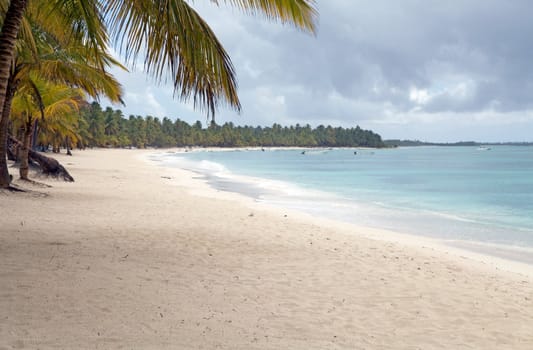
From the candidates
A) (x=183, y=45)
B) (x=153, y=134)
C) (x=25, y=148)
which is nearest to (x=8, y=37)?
(x=183, y=45)

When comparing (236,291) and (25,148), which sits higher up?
(25,148)

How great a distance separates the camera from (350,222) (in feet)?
A: 42.8

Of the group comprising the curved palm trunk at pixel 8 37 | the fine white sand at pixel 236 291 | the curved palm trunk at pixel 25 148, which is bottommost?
the fine white sand at pixel 236 291

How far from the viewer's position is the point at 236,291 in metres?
5.05

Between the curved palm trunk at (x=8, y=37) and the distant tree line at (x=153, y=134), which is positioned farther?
the distant tree line at (x=153, y=134)

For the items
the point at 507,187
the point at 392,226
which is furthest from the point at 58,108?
the point at 507,187

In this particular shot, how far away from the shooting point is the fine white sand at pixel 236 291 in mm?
3771

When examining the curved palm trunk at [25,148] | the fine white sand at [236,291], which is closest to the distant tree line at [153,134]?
the curved palm trunk at [25,148]

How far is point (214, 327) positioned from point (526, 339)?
2.75 m

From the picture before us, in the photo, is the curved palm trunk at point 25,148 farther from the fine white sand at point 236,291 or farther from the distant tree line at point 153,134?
the distant tree line at point 153,134

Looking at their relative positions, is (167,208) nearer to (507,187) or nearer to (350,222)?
(350,222)

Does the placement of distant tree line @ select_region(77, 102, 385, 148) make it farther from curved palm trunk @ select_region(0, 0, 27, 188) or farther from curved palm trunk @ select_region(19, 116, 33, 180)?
curved palm trunk @ select_region(0, 0, 27, 188)

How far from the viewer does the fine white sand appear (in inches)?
148

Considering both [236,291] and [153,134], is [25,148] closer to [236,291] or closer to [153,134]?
[236,291]
